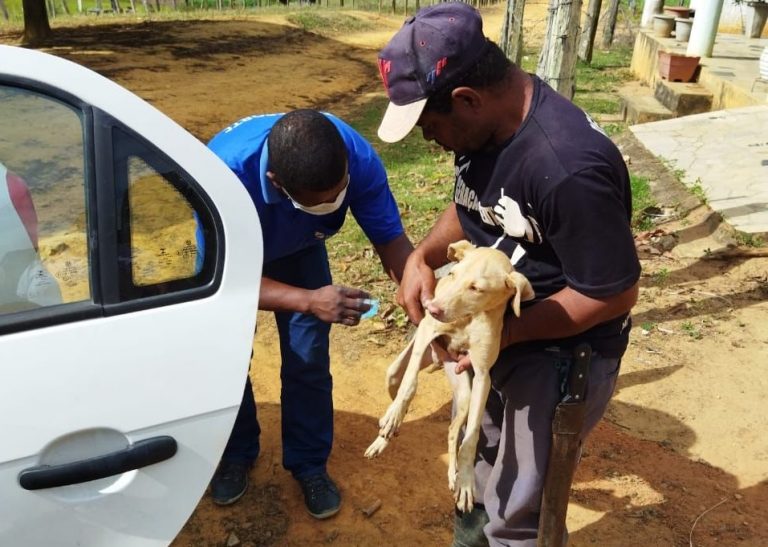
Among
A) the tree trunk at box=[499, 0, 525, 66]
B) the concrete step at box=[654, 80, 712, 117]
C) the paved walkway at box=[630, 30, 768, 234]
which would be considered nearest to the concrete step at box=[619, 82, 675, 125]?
the concrete step at box=[654, 80, 712, 117]

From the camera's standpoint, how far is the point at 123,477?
1627 millimetres

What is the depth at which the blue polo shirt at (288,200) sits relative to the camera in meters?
2.43

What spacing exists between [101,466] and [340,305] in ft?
2.95

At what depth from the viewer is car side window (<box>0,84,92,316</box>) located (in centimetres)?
160

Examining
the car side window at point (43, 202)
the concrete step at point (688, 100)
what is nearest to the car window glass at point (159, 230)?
the car side window at point (43, 202)

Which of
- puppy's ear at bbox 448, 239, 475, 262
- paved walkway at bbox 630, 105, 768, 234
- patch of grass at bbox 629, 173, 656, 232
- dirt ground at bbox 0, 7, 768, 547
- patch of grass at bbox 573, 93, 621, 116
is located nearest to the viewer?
puppy's ear at bbox 448, 239, 475, 262

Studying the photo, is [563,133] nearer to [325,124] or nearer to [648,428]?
[325,124]

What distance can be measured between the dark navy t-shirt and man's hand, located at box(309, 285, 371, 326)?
552 millimetres

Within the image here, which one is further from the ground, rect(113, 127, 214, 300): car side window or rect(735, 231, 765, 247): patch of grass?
rect(113, 127, 214, 300): car side window

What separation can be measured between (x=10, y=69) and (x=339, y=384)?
271 centimetres

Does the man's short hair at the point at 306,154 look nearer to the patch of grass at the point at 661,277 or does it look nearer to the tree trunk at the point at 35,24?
the patch of grass at the point at 661,277

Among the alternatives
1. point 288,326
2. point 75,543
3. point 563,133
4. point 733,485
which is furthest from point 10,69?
point 733,485

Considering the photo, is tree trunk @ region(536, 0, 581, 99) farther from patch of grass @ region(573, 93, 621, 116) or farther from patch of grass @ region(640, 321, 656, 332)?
patch of grass @ region(573, 93, 621, 116)

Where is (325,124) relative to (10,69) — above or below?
below
